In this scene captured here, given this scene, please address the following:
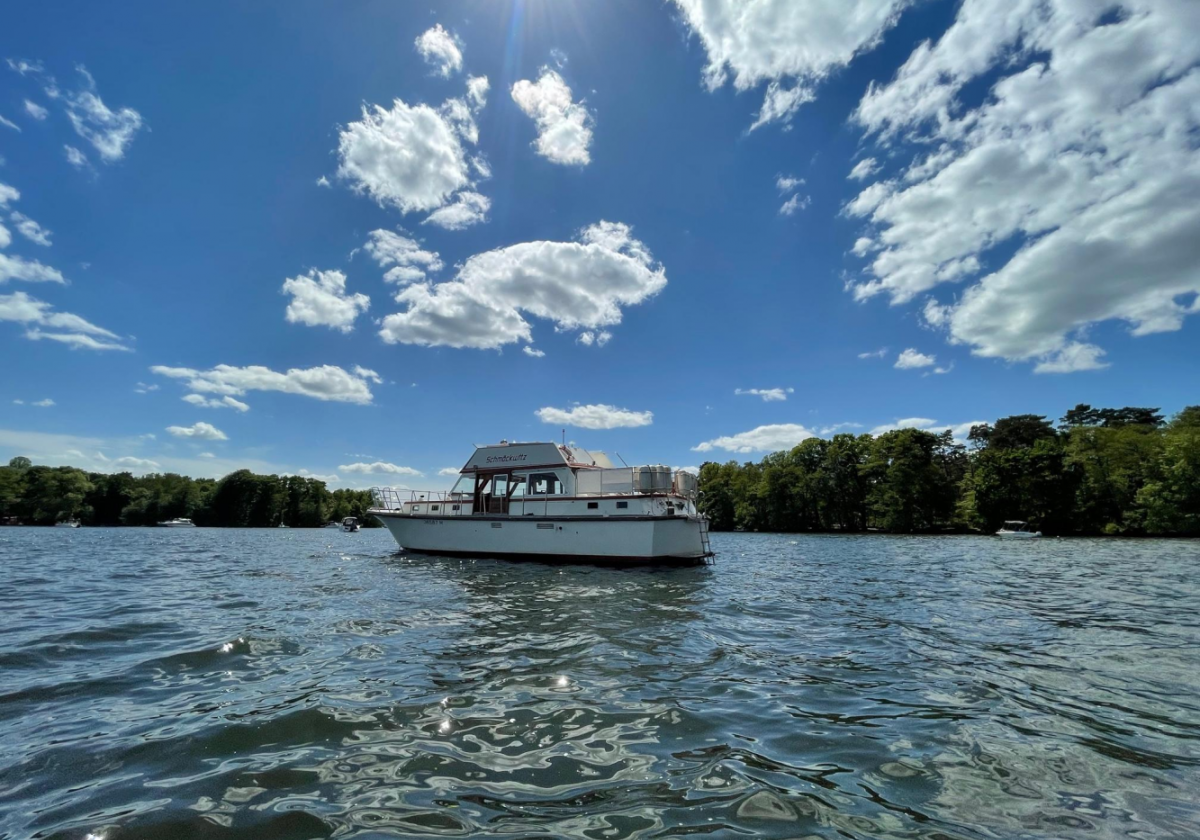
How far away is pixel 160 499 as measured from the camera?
107 meters

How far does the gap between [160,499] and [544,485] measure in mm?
119971

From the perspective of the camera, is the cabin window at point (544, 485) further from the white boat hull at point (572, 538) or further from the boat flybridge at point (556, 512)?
the white boat hull at point (572, 538)

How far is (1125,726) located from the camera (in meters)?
4.92

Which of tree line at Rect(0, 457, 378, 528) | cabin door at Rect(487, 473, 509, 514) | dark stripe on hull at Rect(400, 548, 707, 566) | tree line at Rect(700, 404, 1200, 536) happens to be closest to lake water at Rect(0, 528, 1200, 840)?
dark stripe on hull at Rect(400, 548, 707, 566)

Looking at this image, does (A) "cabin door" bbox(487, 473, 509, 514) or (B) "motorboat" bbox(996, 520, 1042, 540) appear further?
(B) "motorboat" bbox(996, 520, 1042, 540)

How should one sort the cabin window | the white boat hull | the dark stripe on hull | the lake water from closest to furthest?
1. the lake water
2. the white boat hull
3. the dark stripe on hull
4. the cabin window

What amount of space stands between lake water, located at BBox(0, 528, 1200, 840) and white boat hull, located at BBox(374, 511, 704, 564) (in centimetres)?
988

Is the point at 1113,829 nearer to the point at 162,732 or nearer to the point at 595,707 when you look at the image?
the point at 595,707

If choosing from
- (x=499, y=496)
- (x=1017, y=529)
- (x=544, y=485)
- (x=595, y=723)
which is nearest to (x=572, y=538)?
(x=544, y=485)

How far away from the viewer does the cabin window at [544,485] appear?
78.2 feet

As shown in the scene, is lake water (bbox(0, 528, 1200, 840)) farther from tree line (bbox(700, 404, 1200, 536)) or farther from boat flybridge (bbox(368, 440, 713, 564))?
tree line (bbox(700, 404, 1200, 536))

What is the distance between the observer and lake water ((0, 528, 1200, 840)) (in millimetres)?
3408

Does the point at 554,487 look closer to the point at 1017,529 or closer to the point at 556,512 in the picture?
the point at 556,512

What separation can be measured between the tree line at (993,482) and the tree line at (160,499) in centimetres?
7899
